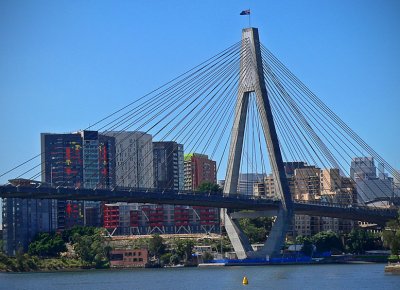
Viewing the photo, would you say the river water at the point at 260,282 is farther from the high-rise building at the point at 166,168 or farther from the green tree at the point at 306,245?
the high-rise building at the point at 166,168

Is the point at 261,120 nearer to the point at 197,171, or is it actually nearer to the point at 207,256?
the point at 207,256

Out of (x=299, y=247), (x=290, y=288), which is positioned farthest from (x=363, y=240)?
(x=290, y=288)

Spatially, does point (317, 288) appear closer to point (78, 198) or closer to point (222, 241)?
point (78, 198)

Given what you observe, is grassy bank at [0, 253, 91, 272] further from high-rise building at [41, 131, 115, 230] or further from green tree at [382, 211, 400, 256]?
high-rise building at [41, 131, 115, 230]

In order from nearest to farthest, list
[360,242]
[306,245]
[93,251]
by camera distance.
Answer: [93,251]
[306,245]
[360,242]

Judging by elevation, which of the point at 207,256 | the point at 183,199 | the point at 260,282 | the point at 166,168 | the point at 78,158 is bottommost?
the point at 260,282

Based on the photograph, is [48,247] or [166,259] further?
[48,247]

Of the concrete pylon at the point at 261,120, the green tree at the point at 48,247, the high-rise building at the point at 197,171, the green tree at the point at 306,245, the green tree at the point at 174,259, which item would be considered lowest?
the green tree at the point at 174,259

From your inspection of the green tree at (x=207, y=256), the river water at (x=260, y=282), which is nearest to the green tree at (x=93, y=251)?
the green tree at (x=207, y=256)

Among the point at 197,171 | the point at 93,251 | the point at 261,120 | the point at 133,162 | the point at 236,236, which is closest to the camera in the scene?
the point at 261,120

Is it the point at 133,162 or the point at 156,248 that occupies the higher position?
the point at 133,162

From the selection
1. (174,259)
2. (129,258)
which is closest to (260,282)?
(174,259)

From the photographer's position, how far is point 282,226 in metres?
80.2

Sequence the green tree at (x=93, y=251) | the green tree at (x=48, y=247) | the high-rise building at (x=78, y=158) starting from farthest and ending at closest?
1. the high-rise building at (x=78, y=158)
2. the green tree at (x=48, y=247)
3. the green tree at (x=93, y=251)
